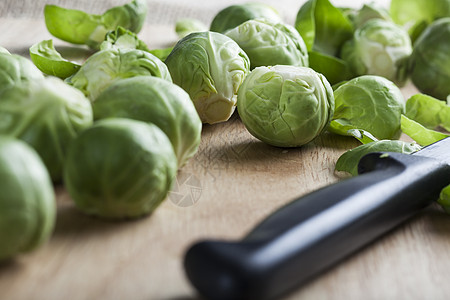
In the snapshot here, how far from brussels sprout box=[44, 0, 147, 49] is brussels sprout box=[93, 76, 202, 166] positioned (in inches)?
43.2

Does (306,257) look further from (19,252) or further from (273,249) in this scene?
(19,252)

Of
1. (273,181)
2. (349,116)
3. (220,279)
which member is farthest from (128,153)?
(349,116)

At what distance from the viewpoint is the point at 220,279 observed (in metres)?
0.88

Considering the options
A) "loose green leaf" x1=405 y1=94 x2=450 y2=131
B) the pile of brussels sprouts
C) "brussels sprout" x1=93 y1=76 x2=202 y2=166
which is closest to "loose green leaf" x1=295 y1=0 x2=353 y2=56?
the pile of brussels sprouts

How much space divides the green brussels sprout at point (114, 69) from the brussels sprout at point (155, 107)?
16 centimetres

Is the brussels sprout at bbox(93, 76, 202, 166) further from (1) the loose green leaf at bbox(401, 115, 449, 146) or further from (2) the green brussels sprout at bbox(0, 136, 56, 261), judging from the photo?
(1) the loose green leaf at bbox(401, 115, 449, 146)

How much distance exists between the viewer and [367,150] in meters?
1.51

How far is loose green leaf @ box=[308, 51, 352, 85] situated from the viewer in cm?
209

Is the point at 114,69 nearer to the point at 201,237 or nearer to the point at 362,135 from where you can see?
the point at 201,237

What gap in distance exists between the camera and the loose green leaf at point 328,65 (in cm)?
209

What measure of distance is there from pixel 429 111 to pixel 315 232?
3.51 ft

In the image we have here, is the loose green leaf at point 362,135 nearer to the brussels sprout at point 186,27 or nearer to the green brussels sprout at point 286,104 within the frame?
the green brussels sprout at point 286,104

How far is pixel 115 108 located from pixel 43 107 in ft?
0.57

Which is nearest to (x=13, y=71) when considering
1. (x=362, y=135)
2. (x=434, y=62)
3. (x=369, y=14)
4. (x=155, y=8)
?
(x=362, y=135)
